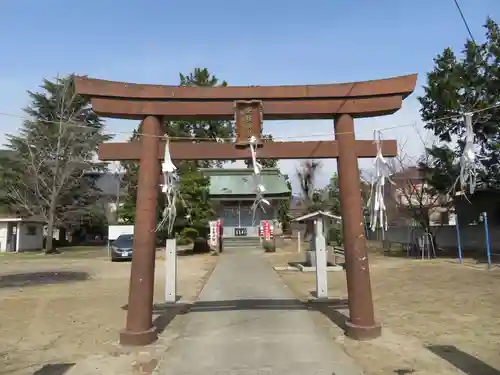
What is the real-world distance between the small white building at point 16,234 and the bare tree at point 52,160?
1301mm

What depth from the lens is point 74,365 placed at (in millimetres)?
6266

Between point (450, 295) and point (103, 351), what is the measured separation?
9013 mm

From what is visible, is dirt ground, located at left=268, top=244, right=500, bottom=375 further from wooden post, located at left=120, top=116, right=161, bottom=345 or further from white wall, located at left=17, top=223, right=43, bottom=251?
white wall, located at left=17, top=223, right=43, bottom=251

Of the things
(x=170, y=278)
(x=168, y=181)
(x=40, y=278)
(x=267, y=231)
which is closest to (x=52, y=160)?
(x=267, y=231)

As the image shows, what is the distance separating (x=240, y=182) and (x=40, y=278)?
24608mm

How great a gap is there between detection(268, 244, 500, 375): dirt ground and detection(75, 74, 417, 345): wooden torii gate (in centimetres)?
73

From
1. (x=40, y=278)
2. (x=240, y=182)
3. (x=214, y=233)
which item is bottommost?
(x=40, y=278)

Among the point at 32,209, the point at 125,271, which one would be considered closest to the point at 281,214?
the point at 32,209

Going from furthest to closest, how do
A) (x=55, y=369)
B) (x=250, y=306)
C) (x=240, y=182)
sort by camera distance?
1. (x=240, y=182)
2. (x=250, y=306)
3. (x=55, y=369)

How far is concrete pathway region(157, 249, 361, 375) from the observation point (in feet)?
19.3

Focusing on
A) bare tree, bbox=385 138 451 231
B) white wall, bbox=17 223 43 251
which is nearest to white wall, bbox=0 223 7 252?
white wall, bbox=17 223 43 251

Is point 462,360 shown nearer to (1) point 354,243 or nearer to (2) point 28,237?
(1) point 354,243

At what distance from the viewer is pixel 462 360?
6.12 meters

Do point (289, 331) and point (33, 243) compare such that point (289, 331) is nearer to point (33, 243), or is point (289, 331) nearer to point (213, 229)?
point (213, 229)
